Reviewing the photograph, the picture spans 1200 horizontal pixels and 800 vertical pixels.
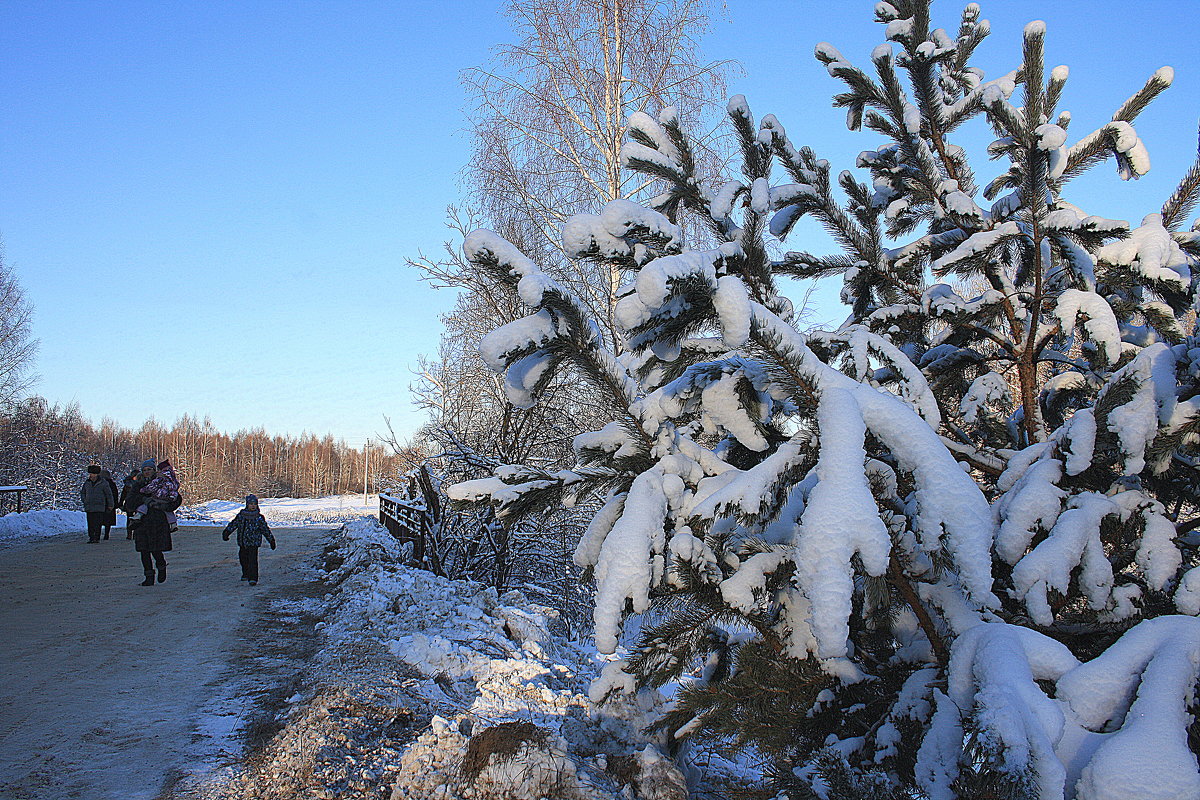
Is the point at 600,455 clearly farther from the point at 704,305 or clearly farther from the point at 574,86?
the point at 574,86

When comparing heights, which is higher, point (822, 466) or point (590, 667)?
point (822, 466)

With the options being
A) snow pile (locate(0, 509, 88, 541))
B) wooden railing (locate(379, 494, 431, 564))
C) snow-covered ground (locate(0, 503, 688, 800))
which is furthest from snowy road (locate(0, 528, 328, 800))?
snow pile (locate(0, 509, 88, 541))

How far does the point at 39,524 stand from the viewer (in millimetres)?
16156

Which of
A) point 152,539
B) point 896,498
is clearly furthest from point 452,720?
point 152,539

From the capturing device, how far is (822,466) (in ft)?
4.01

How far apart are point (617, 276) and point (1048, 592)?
841cm

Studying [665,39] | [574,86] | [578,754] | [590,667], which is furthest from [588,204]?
[578,754]

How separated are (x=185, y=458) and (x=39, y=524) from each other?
48492mm

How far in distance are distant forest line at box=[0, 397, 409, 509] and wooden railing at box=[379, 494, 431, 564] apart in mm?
757

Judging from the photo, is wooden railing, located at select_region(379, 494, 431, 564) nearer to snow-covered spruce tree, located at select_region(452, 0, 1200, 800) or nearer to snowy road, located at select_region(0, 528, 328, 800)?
snowy road, located at select_region(0, 528, 328, 800)

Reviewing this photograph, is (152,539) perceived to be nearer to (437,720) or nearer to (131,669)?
(131,669)

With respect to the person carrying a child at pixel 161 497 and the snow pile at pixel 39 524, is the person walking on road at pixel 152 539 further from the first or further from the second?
the snow pile at pixel 39 524

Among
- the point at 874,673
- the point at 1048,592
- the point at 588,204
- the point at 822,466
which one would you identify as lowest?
the point at 874,673

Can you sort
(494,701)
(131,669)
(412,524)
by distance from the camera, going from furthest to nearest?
(412,524), (131,669), (494,701)
